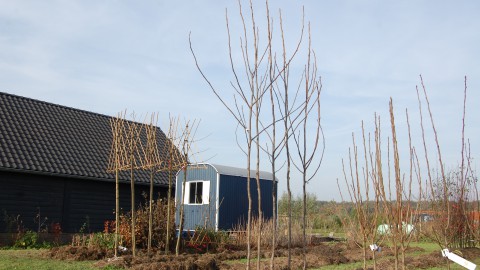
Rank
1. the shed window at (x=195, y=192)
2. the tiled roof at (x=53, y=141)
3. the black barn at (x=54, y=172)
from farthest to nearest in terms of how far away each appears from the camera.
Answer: the shed window at (x=195, y=192) → the tiled roof at (x=53, y=141) → the black barn at (x=54, y=172)

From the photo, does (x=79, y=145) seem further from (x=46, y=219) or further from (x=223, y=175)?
(x=223, y=175)

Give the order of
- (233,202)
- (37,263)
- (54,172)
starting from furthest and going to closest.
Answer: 1. (233,202)
2. (54,172)
3. (37,263)

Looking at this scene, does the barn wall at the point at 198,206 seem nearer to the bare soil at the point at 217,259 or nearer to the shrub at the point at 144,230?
the bare soil at the point at 217,259

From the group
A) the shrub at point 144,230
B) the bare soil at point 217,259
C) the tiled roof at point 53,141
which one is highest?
the tiled roof at point 53,141

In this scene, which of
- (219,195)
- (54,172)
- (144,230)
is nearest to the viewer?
(144,230)

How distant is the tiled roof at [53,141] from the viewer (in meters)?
15.4

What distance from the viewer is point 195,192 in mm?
18078

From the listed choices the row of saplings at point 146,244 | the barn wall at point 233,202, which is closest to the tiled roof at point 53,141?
the barn wall at point 233,202

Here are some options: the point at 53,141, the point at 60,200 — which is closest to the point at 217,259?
the point at 60,200

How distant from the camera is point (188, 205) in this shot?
18000 millimetres

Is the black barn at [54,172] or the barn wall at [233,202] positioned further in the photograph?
the barn wall at [233,202]

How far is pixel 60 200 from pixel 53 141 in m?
2.60

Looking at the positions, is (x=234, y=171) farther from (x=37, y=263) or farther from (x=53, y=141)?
(x=37, y=263)

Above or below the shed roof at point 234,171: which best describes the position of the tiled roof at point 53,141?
above
